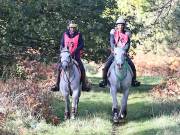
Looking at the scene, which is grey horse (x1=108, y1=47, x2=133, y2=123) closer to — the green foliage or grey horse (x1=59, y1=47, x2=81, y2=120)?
grey horse (x1=59, y1=47, x2=81, y2=120)

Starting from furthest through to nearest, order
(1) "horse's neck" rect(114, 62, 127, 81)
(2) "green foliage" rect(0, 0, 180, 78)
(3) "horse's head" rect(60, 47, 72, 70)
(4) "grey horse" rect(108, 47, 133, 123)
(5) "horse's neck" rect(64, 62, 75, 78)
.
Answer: (2) "green foliage" rect(0, 0, 180, 78)
(1) "horse's neck" rect(114, 62, 127, 81)
(4) "grey horse" rect(108, 47, 133, 123)
(5) "horse's neck" rect(64, 62, 75, 78)
(3) "horse's head" rect(60, 47, 72, 70)

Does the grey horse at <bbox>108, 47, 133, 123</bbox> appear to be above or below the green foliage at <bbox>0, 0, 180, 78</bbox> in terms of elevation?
below

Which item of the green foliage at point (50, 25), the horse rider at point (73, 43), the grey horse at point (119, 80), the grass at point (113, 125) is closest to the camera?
the grass at point (113, 125)

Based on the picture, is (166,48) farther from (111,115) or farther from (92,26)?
(111,115)

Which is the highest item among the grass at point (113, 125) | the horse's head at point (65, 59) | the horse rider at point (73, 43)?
the horse rider at point (73, 43)

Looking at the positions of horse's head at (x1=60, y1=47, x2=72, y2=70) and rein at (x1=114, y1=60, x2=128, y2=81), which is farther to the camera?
rein at (x1=114, y1=60, x2=128, y2=81)

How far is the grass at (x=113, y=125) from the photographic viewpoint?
43.3 feet

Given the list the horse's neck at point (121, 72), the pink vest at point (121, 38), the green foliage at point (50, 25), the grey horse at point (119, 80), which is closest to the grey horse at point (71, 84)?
the grey horse at point (119, 80)

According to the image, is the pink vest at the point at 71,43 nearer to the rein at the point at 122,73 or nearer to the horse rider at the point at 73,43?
the horse rider at the point at 73,43

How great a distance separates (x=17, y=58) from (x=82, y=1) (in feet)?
14.7

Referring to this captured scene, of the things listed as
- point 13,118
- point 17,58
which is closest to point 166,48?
point 17,58

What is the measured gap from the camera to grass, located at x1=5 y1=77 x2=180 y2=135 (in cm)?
1319

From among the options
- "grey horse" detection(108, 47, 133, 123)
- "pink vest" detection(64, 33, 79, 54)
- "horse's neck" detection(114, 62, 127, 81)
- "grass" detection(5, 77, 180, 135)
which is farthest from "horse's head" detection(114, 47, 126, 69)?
"grass" detection(5, 77, 180, 135)

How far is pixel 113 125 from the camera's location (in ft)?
48.6
